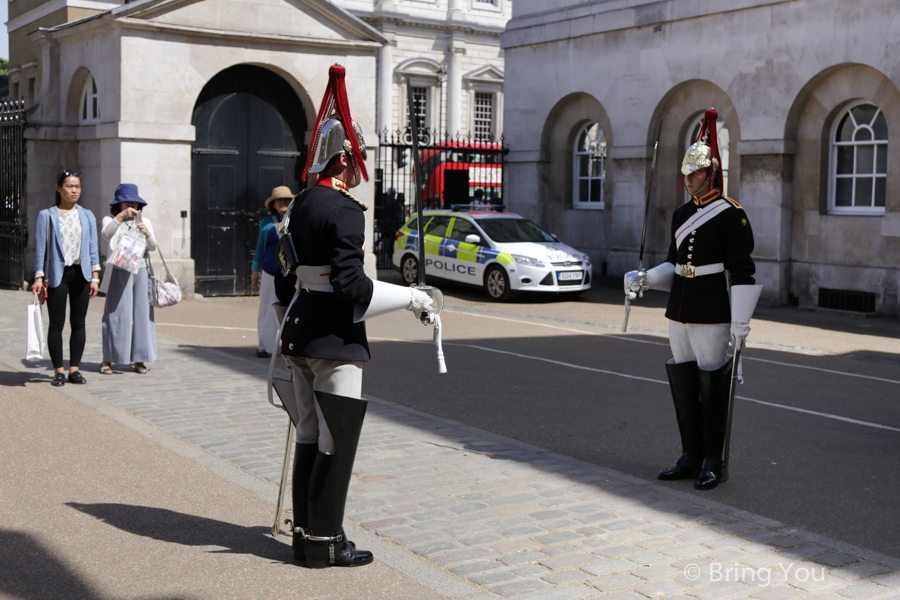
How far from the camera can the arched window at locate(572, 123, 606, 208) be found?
73.9ft

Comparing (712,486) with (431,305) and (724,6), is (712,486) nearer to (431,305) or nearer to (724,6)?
(431,305)

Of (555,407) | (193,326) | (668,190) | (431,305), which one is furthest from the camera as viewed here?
(668,190)

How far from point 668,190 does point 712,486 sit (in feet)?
49.7

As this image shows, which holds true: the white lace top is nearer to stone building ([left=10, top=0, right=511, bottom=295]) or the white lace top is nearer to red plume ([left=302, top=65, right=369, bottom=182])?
red plume ([left=302, top=65, right=369, bottom=182])

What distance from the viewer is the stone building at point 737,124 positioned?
55.3 feet

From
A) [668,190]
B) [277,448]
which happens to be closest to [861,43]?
[668,190]

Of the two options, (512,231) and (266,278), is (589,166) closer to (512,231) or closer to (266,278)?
(512,231)

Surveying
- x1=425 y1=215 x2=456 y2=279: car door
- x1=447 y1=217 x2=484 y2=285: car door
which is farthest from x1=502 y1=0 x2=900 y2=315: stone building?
x1=425 y1=215 x2=456 y2=279: car door

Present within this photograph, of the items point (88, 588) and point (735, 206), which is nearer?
point (88, 588)

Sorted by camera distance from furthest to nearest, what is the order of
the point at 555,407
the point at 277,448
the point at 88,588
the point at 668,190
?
the point at 668,190 → the point at 555,407 → the point at 277,448 → the point at 88,588

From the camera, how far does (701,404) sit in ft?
21.0

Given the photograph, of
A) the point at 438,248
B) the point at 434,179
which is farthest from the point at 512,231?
the point at 434,179

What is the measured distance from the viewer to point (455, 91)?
51.6m

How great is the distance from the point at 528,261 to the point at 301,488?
43.3 ft
